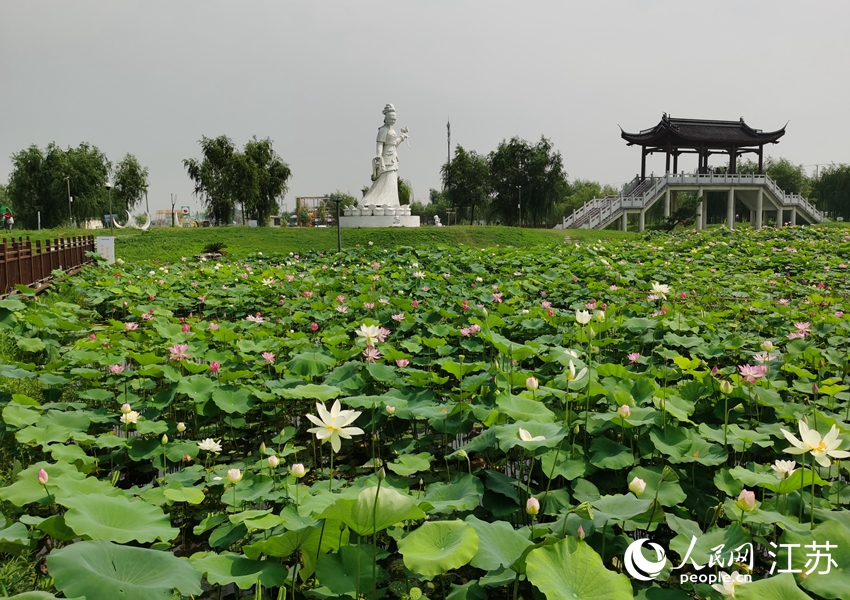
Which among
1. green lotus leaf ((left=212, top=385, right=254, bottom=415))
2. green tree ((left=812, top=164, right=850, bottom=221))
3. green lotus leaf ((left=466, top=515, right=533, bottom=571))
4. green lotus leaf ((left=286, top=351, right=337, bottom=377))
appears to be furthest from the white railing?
green lotus leaf ((left=466, top=515, right=533, bottom=571))

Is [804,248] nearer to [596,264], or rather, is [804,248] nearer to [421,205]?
[596,264]

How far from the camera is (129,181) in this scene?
110 ft

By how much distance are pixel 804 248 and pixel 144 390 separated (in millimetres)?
10622

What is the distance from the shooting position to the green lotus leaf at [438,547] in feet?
3.91

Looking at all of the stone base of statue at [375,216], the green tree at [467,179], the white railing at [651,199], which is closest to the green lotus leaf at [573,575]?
the stone base of statue at [375,216]

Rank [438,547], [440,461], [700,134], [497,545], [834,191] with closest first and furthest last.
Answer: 1. [438,547]
2. [497,545]
3. [440,461]
4. [700,134]
5. [834,191]

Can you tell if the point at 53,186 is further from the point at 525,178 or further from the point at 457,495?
the point at 457,495

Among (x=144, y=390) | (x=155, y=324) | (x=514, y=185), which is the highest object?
(x=514, y=185)

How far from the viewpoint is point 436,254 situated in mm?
10234

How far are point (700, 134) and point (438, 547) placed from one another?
108 feet

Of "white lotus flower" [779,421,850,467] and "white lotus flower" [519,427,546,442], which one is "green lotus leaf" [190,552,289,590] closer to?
"white lotus flower" [519,427,546,442]

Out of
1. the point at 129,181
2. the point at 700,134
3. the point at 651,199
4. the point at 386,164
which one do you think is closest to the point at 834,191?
the point at 700,134

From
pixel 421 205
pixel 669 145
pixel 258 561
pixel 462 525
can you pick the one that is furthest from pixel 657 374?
pixel 421 205

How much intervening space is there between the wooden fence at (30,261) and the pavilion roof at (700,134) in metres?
26.1
